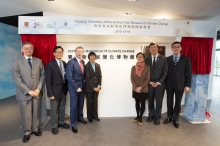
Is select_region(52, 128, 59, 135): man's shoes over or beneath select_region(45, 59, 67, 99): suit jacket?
beneath

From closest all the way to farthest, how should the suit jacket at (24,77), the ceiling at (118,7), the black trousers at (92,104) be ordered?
1. the suit jacket at (24,77)
2. the black trousers at (92,104)
3. the ceiling at (118,7)

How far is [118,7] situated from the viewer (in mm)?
3779

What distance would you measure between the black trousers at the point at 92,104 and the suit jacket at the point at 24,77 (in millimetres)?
1013

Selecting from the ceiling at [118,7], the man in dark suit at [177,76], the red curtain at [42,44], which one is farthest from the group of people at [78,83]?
the ceiling at [118,7]

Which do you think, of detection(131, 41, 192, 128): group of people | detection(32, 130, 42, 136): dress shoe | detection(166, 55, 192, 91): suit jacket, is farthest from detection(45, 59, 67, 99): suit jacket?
detection(166, 55, 192, 91): suit jacket

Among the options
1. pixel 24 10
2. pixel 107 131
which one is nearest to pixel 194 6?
pixel 107 131

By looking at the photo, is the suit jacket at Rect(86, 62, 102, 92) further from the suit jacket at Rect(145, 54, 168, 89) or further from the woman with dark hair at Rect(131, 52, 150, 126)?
the suit jacket at Rect(145, 54, 168, 89)

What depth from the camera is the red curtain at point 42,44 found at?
114 inches

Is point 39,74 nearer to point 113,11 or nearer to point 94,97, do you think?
point 94,97

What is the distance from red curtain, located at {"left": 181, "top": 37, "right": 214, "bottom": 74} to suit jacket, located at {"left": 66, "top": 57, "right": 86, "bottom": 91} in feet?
7.63

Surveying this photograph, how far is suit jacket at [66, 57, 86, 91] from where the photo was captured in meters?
2.68

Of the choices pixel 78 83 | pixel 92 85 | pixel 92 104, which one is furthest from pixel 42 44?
pixel 92 104

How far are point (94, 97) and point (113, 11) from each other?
8.35ft

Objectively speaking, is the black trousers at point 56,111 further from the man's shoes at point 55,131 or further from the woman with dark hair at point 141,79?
the woman with dark hair at point 141,79
